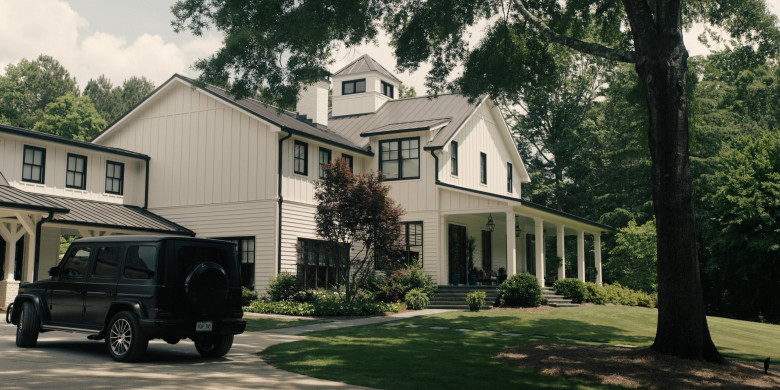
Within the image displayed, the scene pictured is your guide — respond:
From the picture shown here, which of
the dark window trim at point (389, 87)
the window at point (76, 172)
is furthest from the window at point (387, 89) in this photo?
the window at point (76, 172)

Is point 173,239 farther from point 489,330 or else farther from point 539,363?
point 489,330

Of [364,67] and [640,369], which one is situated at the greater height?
[364,67]

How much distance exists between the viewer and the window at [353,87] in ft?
105

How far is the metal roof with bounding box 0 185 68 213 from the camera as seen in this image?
1872cm

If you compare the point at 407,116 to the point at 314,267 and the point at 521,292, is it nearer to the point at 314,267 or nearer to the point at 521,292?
the point at 314,267

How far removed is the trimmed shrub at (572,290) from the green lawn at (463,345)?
2837 mm

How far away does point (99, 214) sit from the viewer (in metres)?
22.6

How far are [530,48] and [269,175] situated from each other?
32.4ft

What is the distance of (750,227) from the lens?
93.7 ft

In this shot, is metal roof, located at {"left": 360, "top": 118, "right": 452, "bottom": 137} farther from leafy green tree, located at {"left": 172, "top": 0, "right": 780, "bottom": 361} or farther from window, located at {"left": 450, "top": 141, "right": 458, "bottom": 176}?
leafy green tree, located at {"left": 172, "top": 0, "right": 780, "bottom": 361}

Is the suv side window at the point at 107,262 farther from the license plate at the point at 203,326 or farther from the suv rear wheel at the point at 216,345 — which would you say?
the suv rear wheel at the point at 216,345

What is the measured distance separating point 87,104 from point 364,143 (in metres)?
37.1

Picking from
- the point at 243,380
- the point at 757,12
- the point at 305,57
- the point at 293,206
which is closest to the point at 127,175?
the point at 293,206

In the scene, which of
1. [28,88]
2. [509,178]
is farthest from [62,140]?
[28,88]
